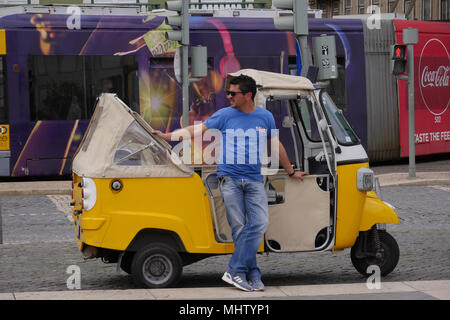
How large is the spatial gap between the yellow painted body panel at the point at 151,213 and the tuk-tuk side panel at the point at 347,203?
36.3 inches

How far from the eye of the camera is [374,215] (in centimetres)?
840

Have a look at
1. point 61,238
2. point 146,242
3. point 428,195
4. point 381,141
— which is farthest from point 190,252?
point 381,141

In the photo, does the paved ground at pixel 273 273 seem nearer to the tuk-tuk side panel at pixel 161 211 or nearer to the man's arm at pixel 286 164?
the tuk-tuk side panel at pixel 161 211

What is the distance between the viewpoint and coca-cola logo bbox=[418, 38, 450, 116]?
22922 millimetres

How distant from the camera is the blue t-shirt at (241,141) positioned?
767cm

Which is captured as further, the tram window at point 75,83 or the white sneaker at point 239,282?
the tram window at point 75,83

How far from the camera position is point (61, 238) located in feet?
38.5

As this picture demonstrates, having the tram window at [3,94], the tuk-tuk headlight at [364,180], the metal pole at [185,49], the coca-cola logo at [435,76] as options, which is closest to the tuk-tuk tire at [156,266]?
the tuk-tuk headlight at [364,180]

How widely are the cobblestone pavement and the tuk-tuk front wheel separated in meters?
0.12

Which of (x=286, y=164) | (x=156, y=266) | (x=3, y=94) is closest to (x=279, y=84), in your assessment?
(x=286, y=164)

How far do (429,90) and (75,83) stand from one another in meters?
8.36
